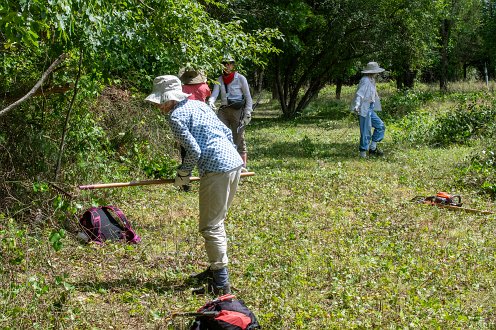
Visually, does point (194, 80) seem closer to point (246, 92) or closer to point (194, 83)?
point (194, 83)

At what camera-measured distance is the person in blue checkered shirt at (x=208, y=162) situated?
5180 millimetres

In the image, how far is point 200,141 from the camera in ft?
17.1

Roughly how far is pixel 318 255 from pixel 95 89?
3.41 metres

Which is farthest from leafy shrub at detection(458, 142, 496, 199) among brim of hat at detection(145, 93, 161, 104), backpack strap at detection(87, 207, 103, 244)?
brim of hat at detection(145, 93, 161, 104)

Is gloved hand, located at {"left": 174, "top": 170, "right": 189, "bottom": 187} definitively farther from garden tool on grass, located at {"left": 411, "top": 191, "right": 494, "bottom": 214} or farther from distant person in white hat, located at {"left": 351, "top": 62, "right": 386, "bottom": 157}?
distant person in white hat, located at {"left": 351, "top": 62, "right": 386, "bottom": 157}

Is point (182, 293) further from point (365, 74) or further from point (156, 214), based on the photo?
point (365, 74)

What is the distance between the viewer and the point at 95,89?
305 inches

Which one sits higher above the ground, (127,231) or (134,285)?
(127,231)

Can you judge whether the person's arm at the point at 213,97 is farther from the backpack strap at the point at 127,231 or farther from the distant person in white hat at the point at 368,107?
the distant person in white hat at the point at 368,107

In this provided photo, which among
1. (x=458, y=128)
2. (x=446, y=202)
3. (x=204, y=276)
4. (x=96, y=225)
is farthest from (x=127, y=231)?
(x=458, y=128)

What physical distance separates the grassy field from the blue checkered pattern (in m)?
1.10

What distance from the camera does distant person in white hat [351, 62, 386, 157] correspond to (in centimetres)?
1236

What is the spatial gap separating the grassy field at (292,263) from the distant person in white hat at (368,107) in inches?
101

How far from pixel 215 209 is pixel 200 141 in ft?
1.87
